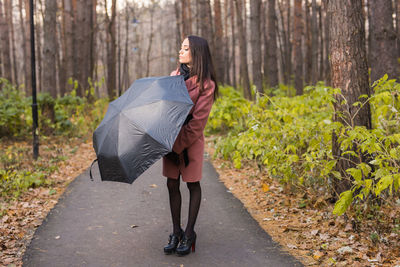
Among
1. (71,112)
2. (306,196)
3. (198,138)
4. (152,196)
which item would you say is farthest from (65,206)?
(71,112)

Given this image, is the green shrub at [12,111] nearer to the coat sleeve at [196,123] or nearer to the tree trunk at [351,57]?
the coat sleeve at [196,123]

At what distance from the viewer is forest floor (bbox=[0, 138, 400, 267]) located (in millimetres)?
3730

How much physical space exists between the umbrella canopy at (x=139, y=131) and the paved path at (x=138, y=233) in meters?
1.03

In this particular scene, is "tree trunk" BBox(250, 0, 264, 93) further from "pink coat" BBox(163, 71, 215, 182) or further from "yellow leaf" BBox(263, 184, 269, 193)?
"pink coat" BBox(163, 71, 215, 182)

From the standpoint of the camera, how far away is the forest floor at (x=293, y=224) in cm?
373

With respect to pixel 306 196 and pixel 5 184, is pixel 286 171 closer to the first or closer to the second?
pixel 306 196

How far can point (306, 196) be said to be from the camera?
559 centimetres

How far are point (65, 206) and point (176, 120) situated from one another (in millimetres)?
3183

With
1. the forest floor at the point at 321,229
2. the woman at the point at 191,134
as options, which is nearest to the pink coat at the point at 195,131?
the woman at the point at 191,134

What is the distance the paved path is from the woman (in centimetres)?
29

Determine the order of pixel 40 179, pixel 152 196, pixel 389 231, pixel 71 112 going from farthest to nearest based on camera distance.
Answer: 1. pixel 71 112
2. pixel 40 179
3. pixel 152 196
4. pixel 389 231

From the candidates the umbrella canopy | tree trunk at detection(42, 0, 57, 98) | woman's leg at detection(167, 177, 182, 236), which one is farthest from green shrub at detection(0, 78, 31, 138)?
the umbrella canopy

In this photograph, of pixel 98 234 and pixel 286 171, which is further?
pixel 286 171

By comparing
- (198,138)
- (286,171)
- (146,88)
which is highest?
(146,88)
